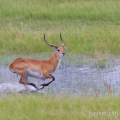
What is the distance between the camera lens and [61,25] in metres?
14.9

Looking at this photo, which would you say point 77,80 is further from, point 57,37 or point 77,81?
point 57,37

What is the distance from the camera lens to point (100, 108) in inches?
272

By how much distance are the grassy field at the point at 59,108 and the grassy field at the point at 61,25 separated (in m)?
4.87

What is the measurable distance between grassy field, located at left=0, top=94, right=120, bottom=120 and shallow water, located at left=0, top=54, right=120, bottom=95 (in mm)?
1204

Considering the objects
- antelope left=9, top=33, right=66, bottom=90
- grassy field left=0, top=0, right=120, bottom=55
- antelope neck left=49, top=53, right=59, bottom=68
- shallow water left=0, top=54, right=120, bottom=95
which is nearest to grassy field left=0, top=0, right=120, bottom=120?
grassy field left=0, top=0, right=120, bottom=55

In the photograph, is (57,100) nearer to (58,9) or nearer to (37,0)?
(58,9)

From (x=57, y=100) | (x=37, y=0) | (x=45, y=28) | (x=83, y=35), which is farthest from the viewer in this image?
(x=37, y=0)

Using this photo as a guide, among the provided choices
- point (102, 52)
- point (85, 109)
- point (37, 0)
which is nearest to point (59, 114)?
point (85, 109)

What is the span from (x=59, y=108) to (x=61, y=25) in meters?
8.12

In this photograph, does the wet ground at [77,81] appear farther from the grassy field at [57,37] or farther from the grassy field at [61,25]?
the grassy field at [61,25]

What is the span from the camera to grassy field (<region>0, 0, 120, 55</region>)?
1240cm

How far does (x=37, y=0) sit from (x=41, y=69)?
28.9ft

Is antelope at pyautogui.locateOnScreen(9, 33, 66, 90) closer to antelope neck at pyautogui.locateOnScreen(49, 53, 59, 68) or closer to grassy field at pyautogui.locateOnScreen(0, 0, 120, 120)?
antelope neck at pyautogui.locateOnScreen(49, 53, 59, 68)

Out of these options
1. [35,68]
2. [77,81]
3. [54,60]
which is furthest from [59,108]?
[54,60]
